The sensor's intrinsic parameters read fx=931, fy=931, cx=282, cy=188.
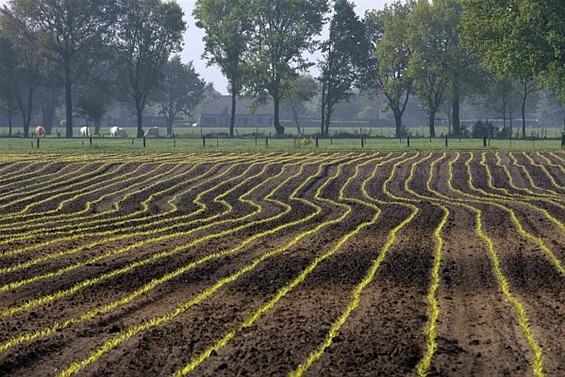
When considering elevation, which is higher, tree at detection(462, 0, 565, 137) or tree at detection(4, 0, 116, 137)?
tree at detection(4, 0, 116, 137)

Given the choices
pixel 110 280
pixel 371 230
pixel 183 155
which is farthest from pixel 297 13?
pixel 110 280

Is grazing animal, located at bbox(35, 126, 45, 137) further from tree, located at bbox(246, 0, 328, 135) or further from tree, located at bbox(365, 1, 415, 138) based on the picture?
tree, located at bbox(365, 1, 415, 138)

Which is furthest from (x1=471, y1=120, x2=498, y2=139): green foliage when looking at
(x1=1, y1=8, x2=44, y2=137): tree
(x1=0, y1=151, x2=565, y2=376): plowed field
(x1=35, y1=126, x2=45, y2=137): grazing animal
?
(x1=0, y1=151, x2=565, y2=376): plowed field

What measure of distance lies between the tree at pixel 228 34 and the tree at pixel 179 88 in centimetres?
3627

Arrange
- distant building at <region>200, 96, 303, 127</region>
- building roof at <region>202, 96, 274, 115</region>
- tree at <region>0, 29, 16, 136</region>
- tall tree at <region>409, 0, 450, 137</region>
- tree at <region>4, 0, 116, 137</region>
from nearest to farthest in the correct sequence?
tall tree at <region>409, 0, 450, 137</region>
tree at <region>4, 0, 116, 137</region>
tree at <region>0, 29, 16, 136</region>
distant building at <region>200, 96, 303, 127</region>
building roof at <region>202, 96, 274, 115</region>

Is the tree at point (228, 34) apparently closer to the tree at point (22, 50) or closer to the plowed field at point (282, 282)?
the tree at point (22, 50)

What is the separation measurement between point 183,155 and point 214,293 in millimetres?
35820

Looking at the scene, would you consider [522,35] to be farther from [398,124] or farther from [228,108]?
[228,108]

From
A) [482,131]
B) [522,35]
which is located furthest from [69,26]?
[522,35]

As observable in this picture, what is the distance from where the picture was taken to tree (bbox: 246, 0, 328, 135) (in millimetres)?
92125

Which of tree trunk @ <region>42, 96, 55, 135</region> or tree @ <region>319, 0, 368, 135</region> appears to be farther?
tree trunk @ <region>42, 96, 55, 135</region>

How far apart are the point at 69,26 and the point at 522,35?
50.9 meters

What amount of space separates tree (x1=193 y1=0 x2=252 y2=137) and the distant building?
186ft

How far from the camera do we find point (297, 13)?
305ft
